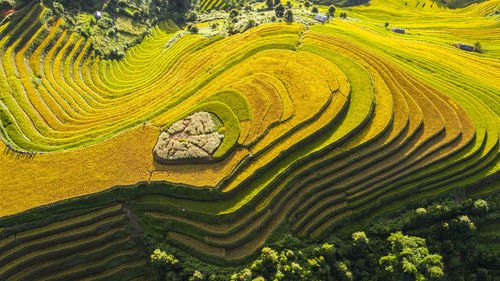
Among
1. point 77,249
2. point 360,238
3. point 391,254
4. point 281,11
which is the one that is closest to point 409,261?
point 391,254

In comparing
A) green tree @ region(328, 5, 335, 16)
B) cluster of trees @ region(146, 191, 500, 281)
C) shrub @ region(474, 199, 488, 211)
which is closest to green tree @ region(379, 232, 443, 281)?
cluster of trees @ region(146, 191, 500, 281)

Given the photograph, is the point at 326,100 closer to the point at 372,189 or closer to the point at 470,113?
the point at 372,189

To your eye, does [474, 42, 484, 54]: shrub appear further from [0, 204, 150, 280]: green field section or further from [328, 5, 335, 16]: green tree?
[0, 204, 150, 280]: green field section

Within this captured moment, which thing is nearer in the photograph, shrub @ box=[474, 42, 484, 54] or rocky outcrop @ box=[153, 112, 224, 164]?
rocky outcrop @ box=[153, 112, 224, 164]

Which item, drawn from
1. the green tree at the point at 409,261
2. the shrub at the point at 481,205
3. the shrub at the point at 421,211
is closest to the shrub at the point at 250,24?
the shrub at the point at 421,211

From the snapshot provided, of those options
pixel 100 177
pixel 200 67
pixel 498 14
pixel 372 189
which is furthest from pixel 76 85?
pixel 498 14

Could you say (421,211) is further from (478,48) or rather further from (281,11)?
(281,11)
